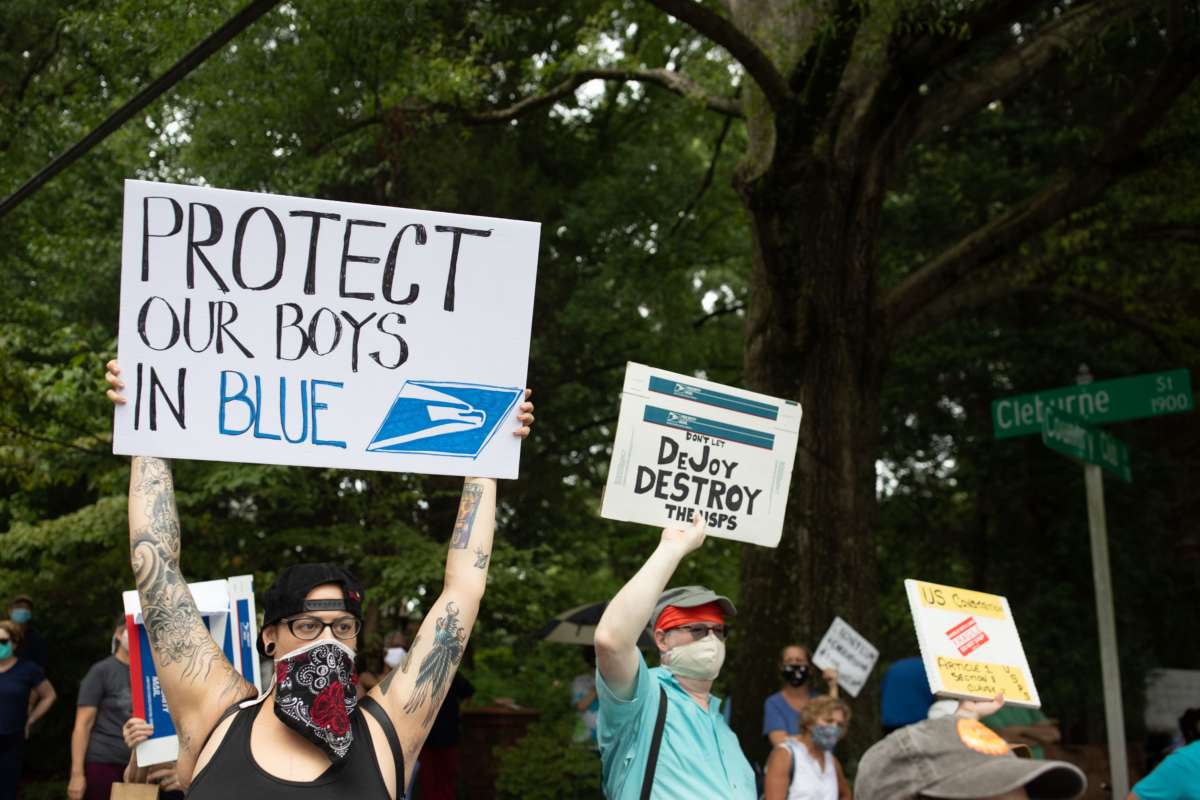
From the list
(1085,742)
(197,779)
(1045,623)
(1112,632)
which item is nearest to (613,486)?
(197,779)

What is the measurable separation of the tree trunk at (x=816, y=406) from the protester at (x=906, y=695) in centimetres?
143

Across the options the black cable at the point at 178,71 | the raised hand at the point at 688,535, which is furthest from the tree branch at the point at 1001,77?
the raised hand at the point at 688,535

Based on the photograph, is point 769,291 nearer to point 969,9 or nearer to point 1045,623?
point 969,9

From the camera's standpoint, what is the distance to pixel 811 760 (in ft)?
22.7

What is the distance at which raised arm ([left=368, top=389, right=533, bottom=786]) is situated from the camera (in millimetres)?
3436

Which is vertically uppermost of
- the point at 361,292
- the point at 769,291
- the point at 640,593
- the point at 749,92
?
the point at 749,92

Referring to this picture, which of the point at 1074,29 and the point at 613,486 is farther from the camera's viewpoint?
the point at 1074,29

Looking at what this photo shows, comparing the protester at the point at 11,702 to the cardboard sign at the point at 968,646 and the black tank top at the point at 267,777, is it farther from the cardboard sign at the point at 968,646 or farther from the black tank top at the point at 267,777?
the cardboard sign at the point at 968,646

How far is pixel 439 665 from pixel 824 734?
13.5ft

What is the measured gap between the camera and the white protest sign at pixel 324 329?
396 centimetres

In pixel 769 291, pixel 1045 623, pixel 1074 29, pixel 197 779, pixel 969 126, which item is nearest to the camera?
pixel 197 779

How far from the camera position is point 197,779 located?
3.10 m

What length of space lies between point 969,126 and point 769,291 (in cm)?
751

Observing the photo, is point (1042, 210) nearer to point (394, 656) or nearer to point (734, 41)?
point (734, 41)
